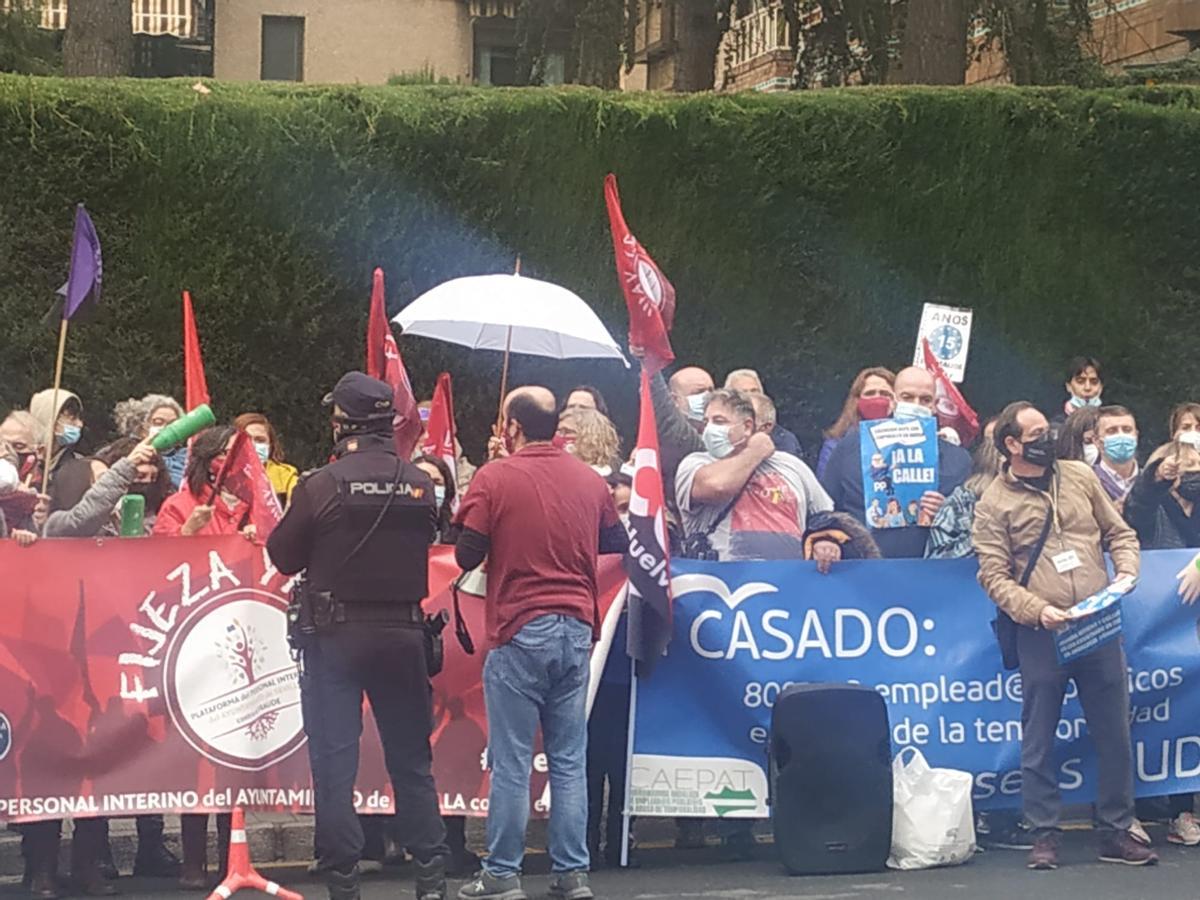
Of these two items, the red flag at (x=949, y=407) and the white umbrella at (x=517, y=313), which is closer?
the white umbrella at (x=517, y=313)

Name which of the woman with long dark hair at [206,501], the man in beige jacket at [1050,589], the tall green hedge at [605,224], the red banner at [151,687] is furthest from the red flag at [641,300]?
the tall green hedge at [605,224]

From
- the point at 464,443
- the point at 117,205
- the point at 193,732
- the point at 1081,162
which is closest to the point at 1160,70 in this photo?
the point at 1081,162

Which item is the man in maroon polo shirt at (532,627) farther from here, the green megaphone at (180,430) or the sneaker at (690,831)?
the sneaker at (690,831)

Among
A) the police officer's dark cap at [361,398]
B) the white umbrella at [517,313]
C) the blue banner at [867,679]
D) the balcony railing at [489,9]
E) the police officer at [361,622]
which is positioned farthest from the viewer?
the balcony railing at [489,9]

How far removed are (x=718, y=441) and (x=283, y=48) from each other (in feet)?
74.1

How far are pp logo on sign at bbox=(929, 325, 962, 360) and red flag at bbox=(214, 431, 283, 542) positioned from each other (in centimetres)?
551

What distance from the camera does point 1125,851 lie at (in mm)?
8070

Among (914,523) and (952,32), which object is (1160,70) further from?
(914,523)

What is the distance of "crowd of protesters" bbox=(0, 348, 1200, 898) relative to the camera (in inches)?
316

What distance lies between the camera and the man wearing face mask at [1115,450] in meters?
10.0

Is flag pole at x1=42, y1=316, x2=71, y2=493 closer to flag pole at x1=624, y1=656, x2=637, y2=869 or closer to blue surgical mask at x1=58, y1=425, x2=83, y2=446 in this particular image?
blue surgical mask at x1=58, y1=425, x2=83, y2=446

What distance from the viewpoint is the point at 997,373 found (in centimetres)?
1360

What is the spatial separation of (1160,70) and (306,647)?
15.1 m

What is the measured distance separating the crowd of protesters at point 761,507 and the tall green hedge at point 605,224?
9.64 ft
